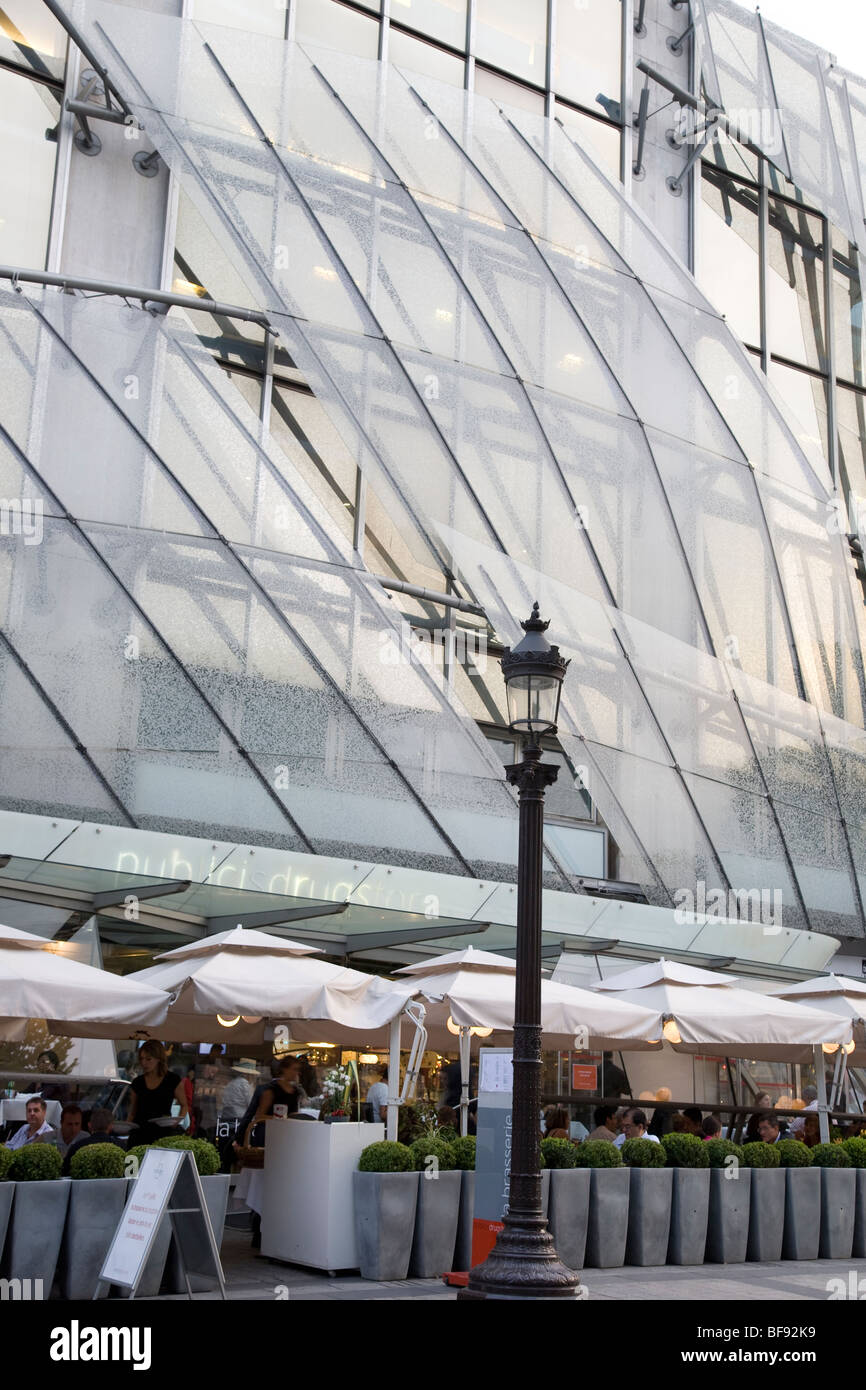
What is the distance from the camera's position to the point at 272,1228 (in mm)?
12141

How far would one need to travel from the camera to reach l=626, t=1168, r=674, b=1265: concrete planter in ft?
42.0

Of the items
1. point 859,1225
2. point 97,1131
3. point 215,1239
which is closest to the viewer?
point 215,1239

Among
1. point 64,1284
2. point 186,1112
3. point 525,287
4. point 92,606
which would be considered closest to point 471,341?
point 525,287

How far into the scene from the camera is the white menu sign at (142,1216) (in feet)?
29.5

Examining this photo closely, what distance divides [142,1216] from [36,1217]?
0.73 meters

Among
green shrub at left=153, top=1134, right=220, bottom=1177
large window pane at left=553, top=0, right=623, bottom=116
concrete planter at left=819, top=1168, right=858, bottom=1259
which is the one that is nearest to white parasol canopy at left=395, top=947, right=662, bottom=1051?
concrete planter at left=819, top=1168, right=858, bottom=1259

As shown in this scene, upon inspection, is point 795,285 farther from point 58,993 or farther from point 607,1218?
point 58,993

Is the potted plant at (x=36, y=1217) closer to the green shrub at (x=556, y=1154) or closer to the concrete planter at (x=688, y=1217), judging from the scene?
the green shrub at (x=556, y=1154)

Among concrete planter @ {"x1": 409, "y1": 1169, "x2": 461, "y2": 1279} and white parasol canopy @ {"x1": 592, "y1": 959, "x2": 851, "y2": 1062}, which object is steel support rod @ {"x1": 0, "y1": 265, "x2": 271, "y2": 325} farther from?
concrete planter @ {"x1": 409, "y1": 1169, "x2": 461, "y2": 1279}

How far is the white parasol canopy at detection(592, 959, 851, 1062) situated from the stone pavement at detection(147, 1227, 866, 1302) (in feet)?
7.47

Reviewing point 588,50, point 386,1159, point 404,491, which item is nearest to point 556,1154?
point 386,1159

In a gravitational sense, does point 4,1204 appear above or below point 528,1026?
below

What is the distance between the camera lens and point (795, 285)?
29.6 meters
